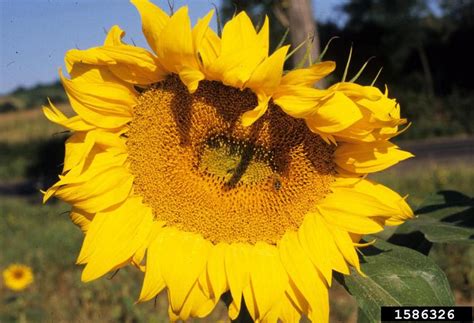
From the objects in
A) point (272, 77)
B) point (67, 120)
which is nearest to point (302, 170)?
point (272, 77)

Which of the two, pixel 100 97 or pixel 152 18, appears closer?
pixel 152 18

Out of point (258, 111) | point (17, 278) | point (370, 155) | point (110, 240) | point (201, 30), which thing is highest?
point (201, 30)

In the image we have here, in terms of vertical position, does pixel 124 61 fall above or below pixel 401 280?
above

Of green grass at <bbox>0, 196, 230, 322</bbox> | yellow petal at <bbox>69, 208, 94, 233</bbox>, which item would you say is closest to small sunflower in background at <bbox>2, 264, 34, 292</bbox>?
green grass at <bbox>0, 196, 230, 322</bbox>

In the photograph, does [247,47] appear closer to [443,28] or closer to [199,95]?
[199,95]

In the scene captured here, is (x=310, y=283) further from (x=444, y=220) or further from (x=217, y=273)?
(x=444, y=220)

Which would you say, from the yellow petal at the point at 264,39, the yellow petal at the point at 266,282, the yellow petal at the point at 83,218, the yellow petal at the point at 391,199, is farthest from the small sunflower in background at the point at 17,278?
the yellow petal at the point at 264,39

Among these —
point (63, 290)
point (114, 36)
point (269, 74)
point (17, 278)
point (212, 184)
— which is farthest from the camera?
point (63, 290)

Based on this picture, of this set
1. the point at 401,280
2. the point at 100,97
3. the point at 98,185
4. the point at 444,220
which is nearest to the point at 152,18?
the point at 100,97
